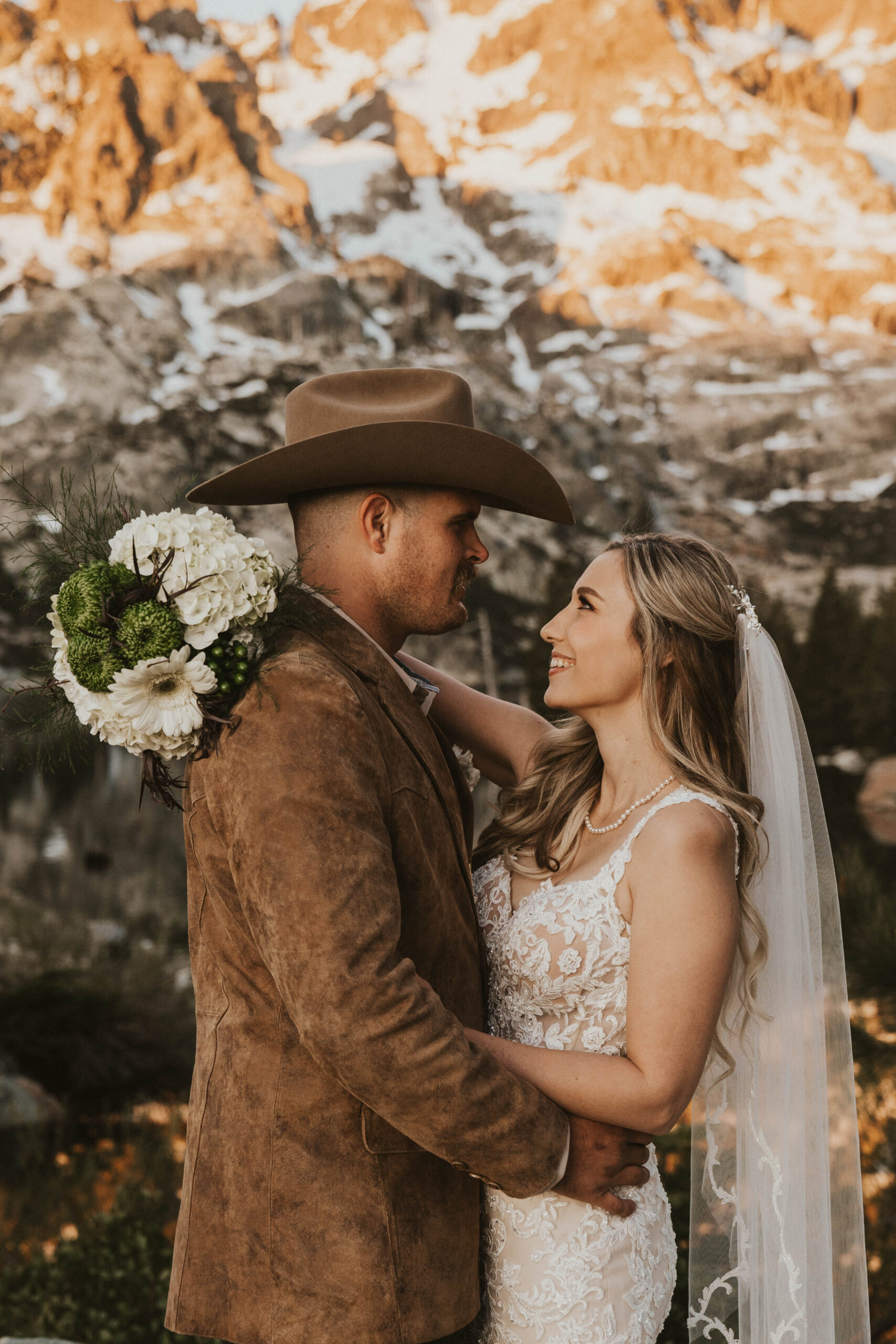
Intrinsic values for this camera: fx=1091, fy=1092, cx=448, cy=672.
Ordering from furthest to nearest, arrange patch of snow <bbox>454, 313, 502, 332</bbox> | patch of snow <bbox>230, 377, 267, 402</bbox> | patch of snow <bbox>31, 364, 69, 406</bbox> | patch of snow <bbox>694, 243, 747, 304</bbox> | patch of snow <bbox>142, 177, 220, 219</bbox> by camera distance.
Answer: patch of snow <bbox>694, 243, 747, 304</bbox>, patch of snow <bbox>142, 177, 220, 219</bbox>, patch of snow <bbox>454, 313, 502, 332</bbox>, patch of snow <bbox>230, 377, 267, 402</bbox>, patch of snow <bbox>31, 364, 69, 406</bbox>

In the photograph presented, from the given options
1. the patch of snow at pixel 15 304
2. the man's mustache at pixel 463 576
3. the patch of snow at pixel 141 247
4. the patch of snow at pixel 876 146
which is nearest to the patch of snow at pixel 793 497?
the patch of snow at pixel 876 146

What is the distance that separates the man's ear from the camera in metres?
1.96

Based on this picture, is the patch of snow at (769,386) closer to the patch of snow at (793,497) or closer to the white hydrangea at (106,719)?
the patch of snow at (793,497)

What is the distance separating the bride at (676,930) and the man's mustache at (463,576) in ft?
0.89

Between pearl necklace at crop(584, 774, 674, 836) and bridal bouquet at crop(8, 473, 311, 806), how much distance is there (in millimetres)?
846

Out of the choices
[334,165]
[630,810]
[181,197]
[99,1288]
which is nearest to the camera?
[630,810]

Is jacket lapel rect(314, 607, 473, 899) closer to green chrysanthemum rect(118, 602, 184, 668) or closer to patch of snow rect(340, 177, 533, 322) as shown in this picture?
green chrysanthemum rect(118, 602, 184, 668)

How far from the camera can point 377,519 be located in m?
1.97

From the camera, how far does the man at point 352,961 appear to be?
1541 mm

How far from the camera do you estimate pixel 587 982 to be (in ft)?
6.68

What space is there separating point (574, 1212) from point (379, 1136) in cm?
49

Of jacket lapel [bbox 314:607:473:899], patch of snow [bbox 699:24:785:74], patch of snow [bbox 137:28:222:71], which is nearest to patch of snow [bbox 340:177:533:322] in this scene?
patch of snow [bbox 137:28:222:71]

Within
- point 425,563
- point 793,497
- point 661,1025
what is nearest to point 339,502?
point 425,563

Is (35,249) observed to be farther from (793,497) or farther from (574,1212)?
(574,1212)
